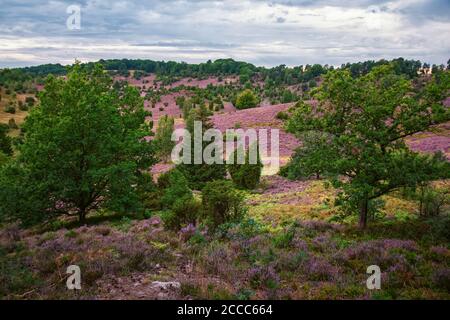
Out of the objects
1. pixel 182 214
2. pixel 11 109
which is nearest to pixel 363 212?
pixel 182 214

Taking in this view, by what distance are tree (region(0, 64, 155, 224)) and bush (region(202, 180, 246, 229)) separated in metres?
5.27

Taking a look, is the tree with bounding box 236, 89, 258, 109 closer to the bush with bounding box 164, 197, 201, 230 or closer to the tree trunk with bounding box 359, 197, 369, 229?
the bush with bounding box 164, 197, 201, 230

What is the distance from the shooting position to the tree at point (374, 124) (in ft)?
42.4

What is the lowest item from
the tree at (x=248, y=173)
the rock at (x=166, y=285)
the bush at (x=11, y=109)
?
the tree at (x=248, y=173)

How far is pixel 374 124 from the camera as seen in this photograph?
537 inches

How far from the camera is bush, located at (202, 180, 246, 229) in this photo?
15.2 metres

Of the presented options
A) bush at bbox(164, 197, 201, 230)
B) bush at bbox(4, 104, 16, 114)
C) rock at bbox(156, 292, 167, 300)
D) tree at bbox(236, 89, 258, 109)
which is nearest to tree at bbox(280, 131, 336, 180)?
bush at bbox(164, 197, 201, 230)

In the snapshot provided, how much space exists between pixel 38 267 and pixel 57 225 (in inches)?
409

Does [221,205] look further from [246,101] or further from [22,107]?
[246,101]

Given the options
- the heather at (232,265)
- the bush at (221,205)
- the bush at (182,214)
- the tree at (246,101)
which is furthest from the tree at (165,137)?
the tree at (246,101)

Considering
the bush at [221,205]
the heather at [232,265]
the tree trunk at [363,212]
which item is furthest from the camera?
the bush at [221,205]

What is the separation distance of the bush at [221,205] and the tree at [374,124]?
3.84m

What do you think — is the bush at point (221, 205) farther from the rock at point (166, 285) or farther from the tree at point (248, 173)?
the tree at point (248, 173)
